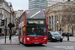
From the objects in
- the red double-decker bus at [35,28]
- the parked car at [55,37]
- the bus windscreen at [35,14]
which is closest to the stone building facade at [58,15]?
the parked car at [55,37]

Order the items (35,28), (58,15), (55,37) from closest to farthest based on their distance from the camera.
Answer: (35,28) → (55,37) → (58,15)

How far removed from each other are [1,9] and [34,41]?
64005 millimetres

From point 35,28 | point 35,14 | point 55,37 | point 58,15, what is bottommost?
point 55,37

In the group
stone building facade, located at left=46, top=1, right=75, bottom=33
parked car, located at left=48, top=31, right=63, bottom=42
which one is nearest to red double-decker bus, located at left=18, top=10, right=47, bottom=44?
parked car, located at left=48, top=31, right=63, bottom=42

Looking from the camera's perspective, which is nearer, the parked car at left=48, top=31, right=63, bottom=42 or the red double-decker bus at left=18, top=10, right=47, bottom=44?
the red double-decker bus at left=18, top=10, right=47, bottom=44

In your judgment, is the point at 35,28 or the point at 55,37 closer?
the point at 35,28

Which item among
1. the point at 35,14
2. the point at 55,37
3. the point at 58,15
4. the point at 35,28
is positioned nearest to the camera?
the point at 35,28

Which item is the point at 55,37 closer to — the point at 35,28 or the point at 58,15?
the point at 35,28

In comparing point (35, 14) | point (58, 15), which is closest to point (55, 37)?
point (35, 14)

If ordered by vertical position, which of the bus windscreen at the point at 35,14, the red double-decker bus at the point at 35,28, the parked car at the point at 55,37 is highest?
the bus windscreen at the point at 35,14

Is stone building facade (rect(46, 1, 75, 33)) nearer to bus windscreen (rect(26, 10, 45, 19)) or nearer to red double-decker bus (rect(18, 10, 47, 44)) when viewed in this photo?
bus windscreen (rect(26, 10, 45, 19))

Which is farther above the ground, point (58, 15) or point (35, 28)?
point (58, 15)

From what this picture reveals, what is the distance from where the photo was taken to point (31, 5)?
15175 centimetres

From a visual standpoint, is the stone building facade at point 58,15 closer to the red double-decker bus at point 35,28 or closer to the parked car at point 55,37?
the parked car at point 55,37
